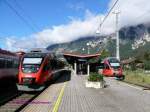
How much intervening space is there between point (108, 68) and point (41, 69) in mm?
28935

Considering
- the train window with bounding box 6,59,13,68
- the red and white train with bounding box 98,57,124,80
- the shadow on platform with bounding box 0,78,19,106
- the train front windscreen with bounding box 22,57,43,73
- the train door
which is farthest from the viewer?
the train door

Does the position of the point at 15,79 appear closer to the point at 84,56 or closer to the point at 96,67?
the point at 84,56

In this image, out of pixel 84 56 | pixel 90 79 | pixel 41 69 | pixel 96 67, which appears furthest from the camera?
pixel 96 67

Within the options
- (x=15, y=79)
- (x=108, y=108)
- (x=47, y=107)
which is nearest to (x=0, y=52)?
(x=15, y=79)

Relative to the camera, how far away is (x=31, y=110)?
53.7 ft

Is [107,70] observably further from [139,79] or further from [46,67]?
[46,67]

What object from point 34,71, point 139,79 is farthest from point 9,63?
point 139,79

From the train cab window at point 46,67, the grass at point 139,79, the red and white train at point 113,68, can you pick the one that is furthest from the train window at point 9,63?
the red and white train at point 113,68

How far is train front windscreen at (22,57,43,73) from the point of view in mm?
28117

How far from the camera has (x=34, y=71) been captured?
28016 mm

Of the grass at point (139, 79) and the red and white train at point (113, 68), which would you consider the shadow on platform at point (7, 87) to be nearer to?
the grass at point (139, 79)

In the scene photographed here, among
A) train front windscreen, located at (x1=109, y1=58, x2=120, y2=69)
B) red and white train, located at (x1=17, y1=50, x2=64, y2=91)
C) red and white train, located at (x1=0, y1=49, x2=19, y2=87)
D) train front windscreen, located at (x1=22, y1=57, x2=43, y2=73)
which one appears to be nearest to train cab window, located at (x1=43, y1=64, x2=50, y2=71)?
red and white train, located at (x1=17, y1=50, x2=64, y2=91)

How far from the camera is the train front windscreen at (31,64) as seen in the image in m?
28.1

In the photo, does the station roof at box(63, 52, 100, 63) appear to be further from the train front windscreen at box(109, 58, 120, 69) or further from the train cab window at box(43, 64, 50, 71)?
the train cab window at box(43, 64, 50, 71)
